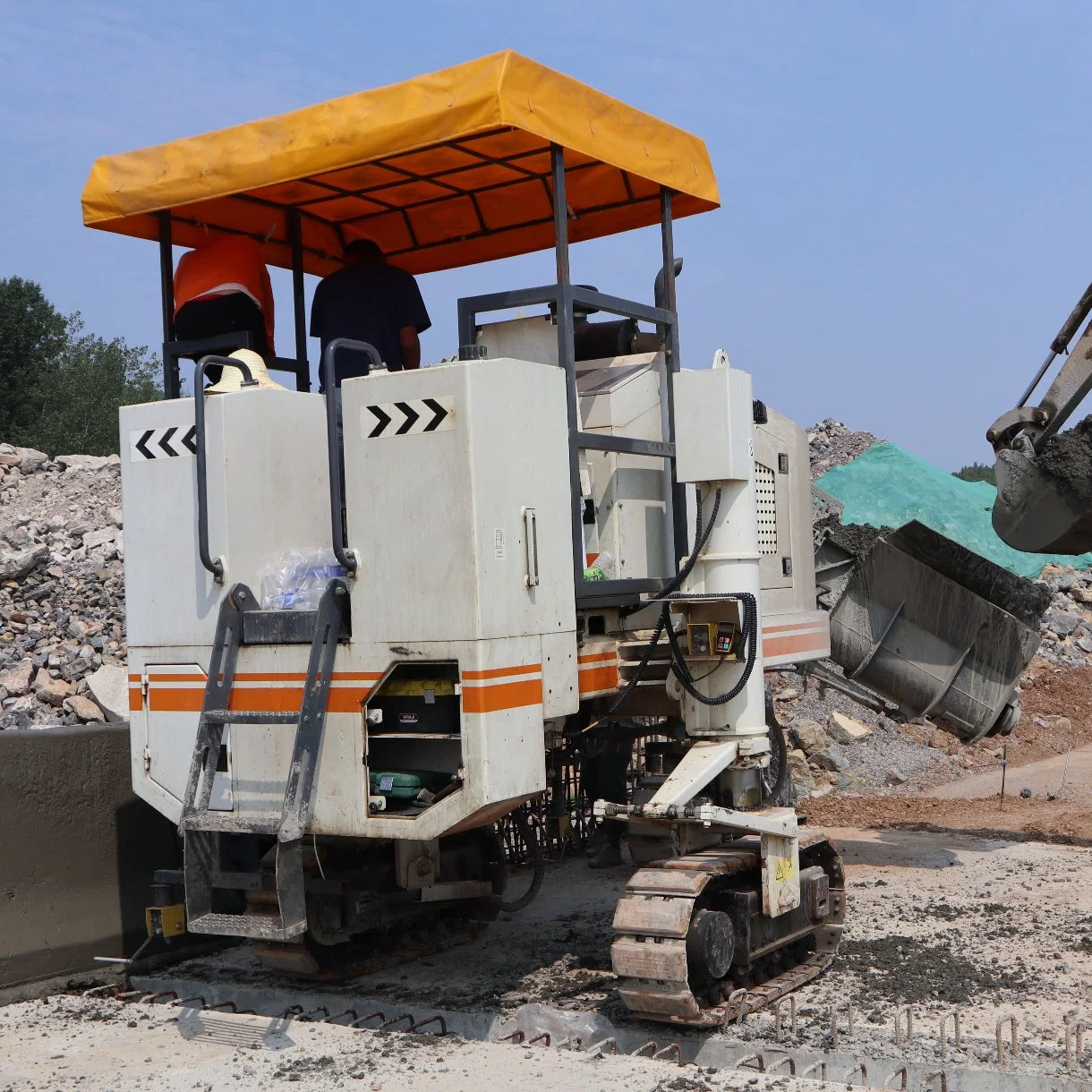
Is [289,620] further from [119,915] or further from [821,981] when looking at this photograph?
[821,981]

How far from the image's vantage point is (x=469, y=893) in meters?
7.27

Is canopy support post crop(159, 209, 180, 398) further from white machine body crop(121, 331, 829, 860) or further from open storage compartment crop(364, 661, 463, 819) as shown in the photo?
open storage compartment crop(364, 661, 463, 819)

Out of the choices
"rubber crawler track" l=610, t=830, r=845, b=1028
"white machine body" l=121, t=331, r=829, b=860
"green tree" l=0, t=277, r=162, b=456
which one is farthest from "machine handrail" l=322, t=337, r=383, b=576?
"green tree" l=0, t=277, r=162, b=456

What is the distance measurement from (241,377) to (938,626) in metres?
5.26

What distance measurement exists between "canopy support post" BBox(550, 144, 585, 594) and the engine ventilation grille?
1.42 m

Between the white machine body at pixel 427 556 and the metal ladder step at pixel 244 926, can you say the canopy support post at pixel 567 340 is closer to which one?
the white machine body at pixel 427 556

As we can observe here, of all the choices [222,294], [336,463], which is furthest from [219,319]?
[336,463]

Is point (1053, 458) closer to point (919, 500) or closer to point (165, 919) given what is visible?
point (165, 919)

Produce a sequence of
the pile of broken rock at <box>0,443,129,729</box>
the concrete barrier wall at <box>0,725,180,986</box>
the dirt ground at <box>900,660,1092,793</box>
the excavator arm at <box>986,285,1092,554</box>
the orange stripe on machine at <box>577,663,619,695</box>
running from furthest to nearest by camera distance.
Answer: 1. the dirt ground at <box>900,660,1092,793</box>
2. the pile of broken rock at <box>0,443,129,729</box>
3. the excavator arm at <box>986,285,1092,554</box>
4. the concrete barrier wall at <box>0,725,180,986</box>
5. the orange stripe on machine at <box>577,663,619,695</box>

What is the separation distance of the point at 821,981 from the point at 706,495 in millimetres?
2340

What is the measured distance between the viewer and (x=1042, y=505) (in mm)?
8945

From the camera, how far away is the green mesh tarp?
20609 millimetres

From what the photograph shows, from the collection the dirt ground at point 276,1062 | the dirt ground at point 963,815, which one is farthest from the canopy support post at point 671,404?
the dirt ground at point 963,815

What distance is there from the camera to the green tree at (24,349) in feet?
148
